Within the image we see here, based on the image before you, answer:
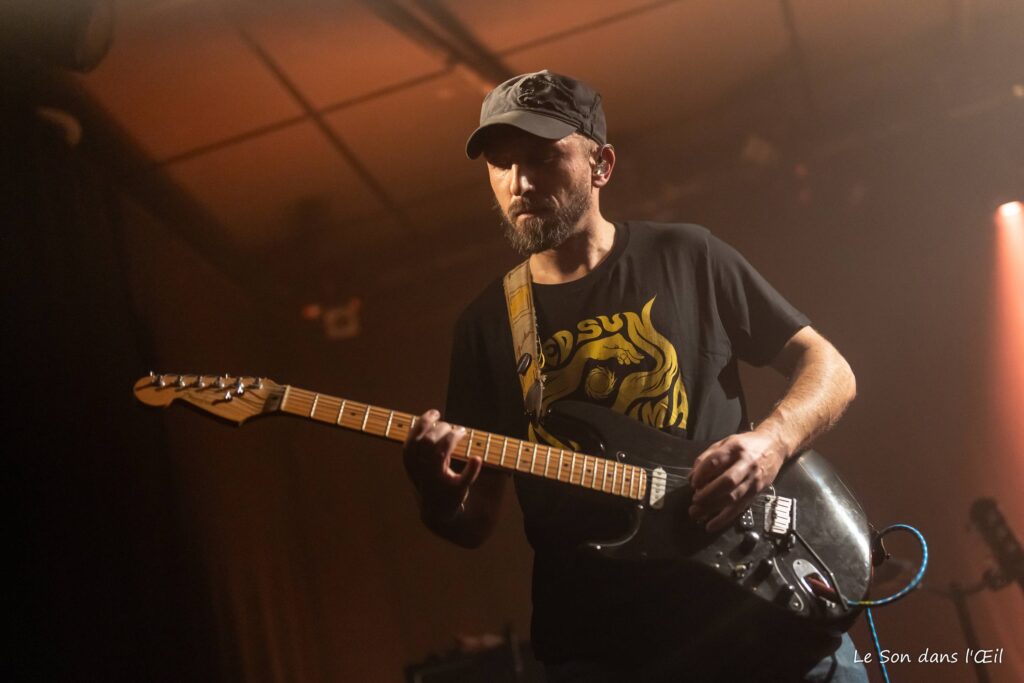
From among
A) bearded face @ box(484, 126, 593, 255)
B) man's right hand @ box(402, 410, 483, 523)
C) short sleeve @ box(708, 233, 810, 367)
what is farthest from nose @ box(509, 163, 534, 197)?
man's right hand @ box(402, 410, 483, 523)

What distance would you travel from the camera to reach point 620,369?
1804 mm

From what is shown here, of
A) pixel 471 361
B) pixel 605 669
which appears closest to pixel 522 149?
pixel 471 361

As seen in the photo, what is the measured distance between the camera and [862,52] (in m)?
2.58

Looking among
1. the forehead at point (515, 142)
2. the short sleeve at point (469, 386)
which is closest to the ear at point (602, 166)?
the forehead at point (515, 142)

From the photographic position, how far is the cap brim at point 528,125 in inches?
72.9

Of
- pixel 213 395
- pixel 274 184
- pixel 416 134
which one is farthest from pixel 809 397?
pixel 274 184

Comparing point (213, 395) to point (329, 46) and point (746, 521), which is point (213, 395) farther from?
point (329, 46)

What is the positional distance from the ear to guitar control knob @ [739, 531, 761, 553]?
879 mm

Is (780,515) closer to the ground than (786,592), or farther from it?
farther from it

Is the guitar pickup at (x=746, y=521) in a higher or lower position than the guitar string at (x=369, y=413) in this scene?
lower

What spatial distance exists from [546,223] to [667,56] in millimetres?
944

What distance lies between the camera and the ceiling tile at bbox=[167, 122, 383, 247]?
234cm

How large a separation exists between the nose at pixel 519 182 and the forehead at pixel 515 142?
0.13 feet

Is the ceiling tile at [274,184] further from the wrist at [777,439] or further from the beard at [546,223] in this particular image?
the wrist at [777,439]
